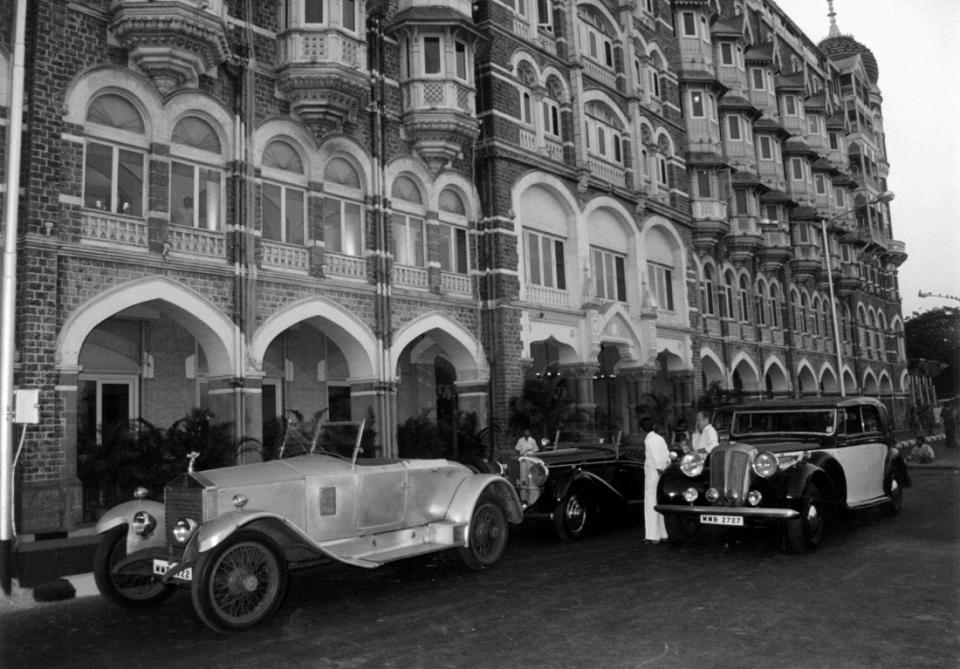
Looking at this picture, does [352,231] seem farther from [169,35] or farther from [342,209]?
[169,35]

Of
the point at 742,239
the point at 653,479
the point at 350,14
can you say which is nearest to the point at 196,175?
the point at 350,14

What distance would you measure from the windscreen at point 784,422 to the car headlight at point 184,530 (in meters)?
8.03

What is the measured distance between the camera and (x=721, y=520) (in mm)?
9688

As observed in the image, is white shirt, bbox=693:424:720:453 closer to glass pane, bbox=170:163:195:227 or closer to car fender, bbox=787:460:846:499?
car fender, bbox=787:460:846:499

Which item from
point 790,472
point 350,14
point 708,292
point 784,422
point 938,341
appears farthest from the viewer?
point 938,341

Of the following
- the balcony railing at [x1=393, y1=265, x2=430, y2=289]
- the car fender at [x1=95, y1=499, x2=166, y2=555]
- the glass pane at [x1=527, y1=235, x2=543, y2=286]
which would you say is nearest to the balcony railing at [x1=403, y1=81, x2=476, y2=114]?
the balcony railing at [x1=393, y1=265, x2=430, y2=289]

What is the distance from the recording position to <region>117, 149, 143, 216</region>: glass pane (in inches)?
558

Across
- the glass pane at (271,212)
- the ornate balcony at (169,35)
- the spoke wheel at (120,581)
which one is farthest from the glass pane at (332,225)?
the spoke wheel at (120,581)

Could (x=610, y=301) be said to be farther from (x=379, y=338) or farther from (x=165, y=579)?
(x=165, y=579)

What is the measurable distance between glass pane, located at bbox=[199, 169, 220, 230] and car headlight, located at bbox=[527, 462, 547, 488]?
27.2 feet

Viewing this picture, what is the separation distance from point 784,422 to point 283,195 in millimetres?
10890

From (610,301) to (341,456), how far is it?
1703 centimetres

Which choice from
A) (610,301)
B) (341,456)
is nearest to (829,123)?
(610,301)

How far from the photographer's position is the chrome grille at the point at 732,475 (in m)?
9.77
